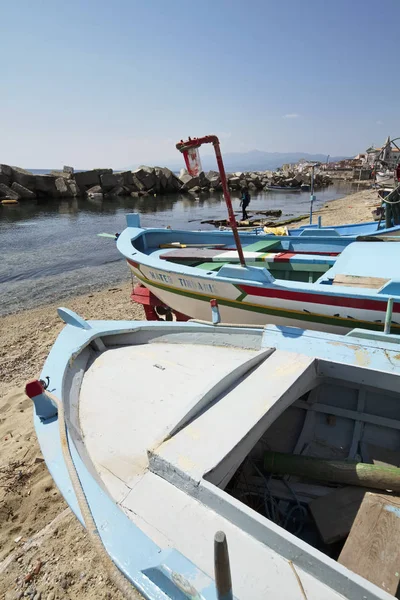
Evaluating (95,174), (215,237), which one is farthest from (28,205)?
(215,237)

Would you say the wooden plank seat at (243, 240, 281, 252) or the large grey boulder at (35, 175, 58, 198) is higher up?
the large grey boulder at (35, 175, 58, 198)

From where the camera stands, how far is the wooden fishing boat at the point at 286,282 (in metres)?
4.55

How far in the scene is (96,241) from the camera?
20.3 m

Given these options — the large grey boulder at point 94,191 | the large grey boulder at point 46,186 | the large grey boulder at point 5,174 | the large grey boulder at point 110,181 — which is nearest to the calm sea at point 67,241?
the large grey boulder at point 94,191

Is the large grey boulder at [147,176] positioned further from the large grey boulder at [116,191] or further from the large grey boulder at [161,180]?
the large grey boulder at [116,191]

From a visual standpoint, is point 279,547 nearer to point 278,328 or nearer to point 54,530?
point 278,328

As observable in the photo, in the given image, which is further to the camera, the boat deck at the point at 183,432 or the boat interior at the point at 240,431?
the boat interior at the point at 240,431

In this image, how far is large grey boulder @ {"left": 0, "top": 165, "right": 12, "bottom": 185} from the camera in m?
36.3

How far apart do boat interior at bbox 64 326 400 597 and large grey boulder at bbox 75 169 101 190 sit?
43005 mm

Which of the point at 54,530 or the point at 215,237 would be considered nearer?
the point at 54,530

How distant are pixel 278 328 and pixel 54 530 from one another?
2.89m

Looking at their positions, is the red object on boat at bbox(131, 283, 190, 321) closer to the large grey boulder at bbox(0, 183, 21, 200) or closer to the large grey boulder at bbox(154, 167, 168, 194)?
the large grey boulder at bbox(0, 183, 21, 200)

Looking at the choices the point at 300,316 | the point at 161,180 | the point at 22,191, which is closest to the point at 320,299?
the point at 300,316

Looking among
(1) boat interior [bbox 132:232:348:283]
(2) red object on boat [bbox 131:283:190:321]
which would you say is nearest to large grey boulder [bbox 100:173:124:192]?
(1) boat interior [bbox 132:232:348:283]
